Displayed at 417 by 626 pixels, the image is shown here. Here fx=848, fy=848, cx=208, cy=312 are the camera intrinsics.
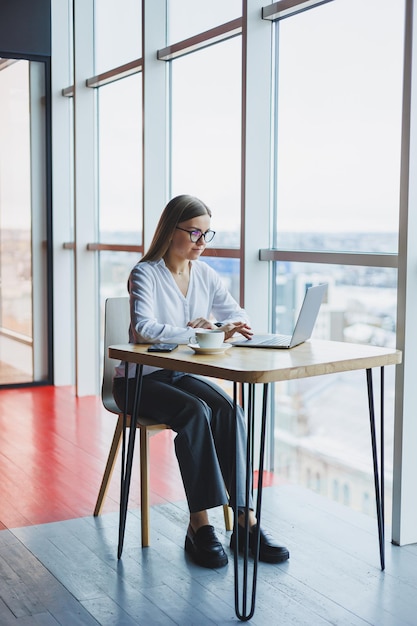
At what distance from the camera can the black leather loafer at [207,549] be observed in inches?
110

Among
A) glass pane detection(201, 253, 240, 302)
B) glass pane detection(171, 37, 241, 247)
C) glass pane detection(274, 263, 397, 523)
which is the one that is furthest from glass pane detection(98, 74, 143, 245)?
glass pane detection(274, 263, 397, 523)

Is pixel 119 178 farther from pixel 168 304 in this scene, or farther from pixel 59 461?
pixel 168 304

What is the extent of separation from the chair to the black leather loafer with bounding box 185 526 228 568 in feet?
0.71

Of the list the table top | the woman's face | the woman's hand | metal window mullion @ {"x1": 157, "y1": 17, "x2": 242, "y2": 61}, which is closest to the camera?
the table top

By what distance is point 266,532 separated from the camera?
2.90 m

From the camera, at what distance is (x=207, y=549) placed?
9.23 feet

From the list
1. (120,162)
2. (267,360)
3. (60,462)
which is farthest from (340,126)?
(120,162)

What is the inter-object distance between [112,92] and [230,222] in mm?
1735

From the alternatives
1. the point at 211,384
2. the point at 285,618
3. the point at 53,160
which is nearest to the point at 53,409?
the point at 53,160

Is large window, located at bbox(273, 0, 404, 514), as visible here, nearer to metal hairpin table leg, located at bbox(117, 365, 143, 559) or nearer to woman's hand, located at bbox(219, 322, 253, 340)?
woman's hand, located at bbox(219, 322, 253, 340)

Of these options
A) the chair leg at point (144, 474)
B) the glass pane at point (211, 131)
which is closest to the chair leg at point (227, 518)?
the chair leg at point (144, 474)

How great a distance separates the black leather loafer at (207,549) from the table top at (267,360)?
627mm

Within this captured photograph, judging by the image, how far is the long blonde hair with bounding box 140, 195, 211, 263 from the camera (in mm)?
3047

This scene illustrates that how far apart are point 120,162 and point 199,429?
3089 millimetres
